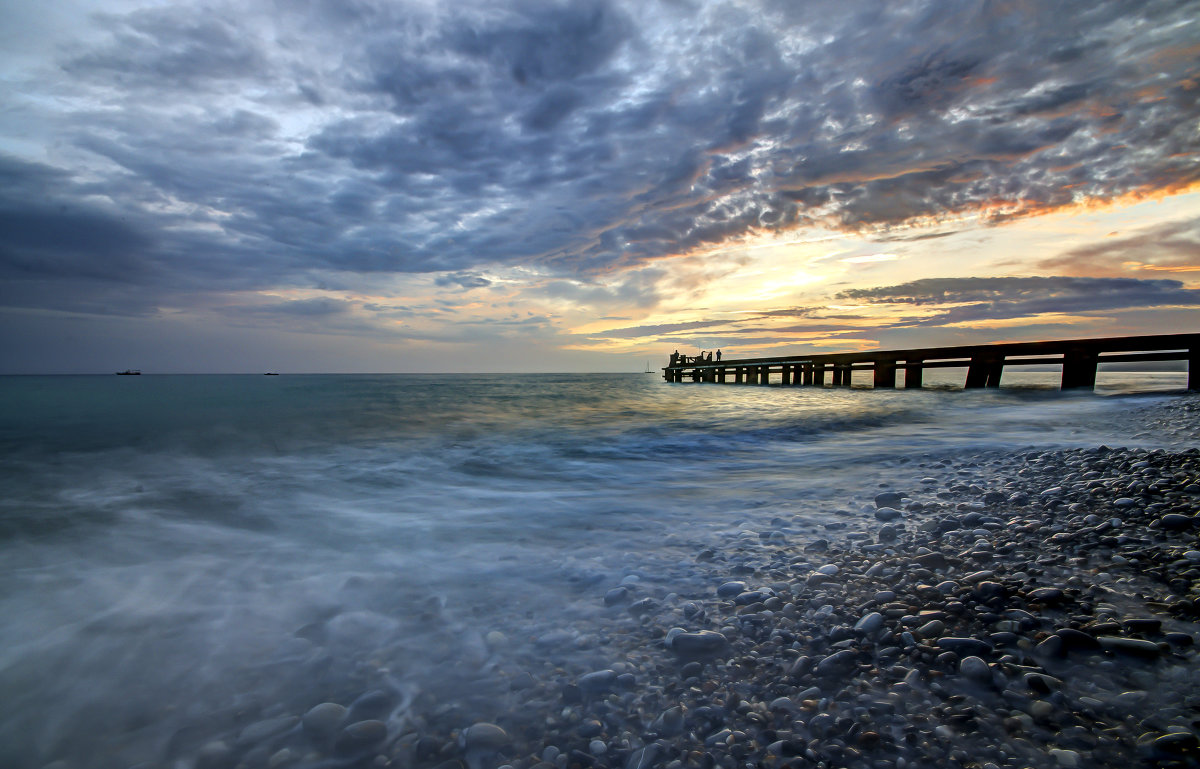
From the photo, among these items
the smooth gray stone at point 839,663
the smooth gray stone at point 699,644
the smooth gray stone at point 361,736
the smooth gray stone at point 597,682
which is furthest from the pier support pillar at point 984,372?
the smooth gray stone at point 361,736

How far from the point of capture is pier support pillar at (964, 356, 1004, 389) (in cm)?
1916

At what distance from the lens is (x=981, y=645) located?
6.61 ft

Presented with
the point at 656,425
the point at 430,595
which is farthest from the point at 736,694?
the point at 656,425

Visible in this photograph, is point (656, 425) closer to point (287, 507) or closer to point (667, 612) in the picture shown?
point (287, 507)

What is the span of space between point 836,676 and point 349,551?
3.64 m

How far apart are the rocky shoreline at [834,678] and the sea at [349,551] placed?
0.34 ft

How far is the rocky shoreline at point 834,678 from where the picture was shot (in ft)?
5.34

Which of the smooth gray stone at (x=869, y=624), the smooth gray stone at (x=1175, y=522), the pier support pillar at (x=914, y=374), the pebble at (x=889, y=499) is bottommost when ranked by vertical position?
the smooth gray stone at (x=869, y=624)

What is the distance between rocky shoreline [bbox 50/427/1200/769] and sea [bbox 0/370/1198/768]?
10 centimetres

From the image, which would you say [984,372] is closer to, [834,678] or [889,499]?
[889,499]

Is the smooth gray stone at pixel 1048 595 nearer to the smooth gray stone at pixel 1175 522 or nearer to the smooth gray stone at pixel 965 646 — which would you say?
the smooth gray stone at pixel 965 646

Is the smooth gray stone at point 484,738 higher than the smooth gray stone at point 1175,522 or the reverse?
the reverse

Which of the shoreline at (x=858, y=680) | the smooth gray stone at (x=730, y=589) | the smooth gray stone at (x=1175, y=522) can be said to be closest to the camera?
the shoreline at (x=858, y=680)

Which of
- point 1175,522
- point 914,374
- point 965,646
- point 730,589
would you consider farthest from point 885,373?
point 965,646
